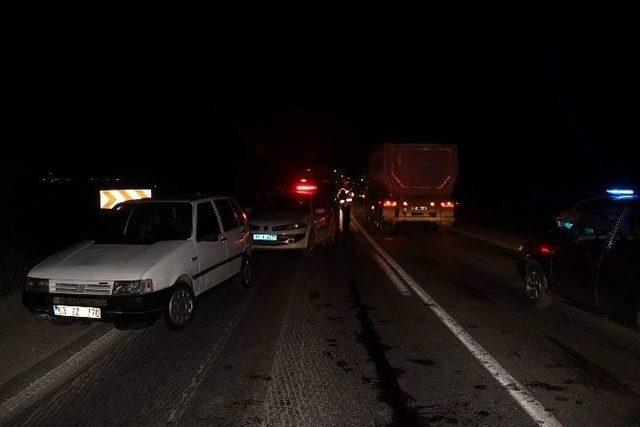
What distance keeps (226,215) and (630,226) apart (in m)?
5.47

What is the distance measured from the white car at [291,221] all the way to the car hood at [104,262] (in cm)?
548

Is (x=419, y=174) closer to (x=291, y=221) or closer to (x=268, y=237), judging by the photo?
(x=291, y=221)

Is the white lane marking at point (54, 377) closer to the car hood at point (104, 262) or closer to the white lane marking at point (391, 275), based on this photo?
the car hood at point (104, 262)

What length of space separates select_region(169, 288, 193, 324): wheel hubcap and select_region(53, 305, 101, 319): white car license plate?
32.2 inches

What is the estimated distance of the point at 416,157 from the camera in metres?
18.8

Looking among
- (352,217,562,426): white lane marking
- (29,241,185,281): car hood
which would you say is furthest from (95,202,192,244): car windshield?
(352,217,562,426): white lane marking

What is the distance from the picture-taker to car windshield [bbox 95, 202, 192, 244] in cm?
702

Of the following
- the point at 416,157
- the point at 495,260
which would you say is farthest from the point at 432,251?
the point at 416,157

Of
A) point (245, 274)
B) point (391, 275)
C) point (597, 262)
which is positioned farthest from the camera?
point (391, 275)

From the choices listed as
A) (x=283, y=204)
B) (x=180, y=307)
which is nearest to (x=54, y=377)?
(x=180, y=307)

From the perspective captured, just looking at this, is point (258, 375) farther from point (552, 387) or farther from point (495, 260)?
point (495, 260)

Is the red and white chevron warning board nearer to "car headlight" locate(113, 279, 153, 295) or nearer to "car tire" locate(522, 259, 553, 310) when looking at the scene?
"car headlight" locate(113, 279, 153, 295)

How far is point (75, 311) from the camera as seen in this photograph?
587cm

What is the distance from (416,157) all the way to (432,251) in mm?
5705
